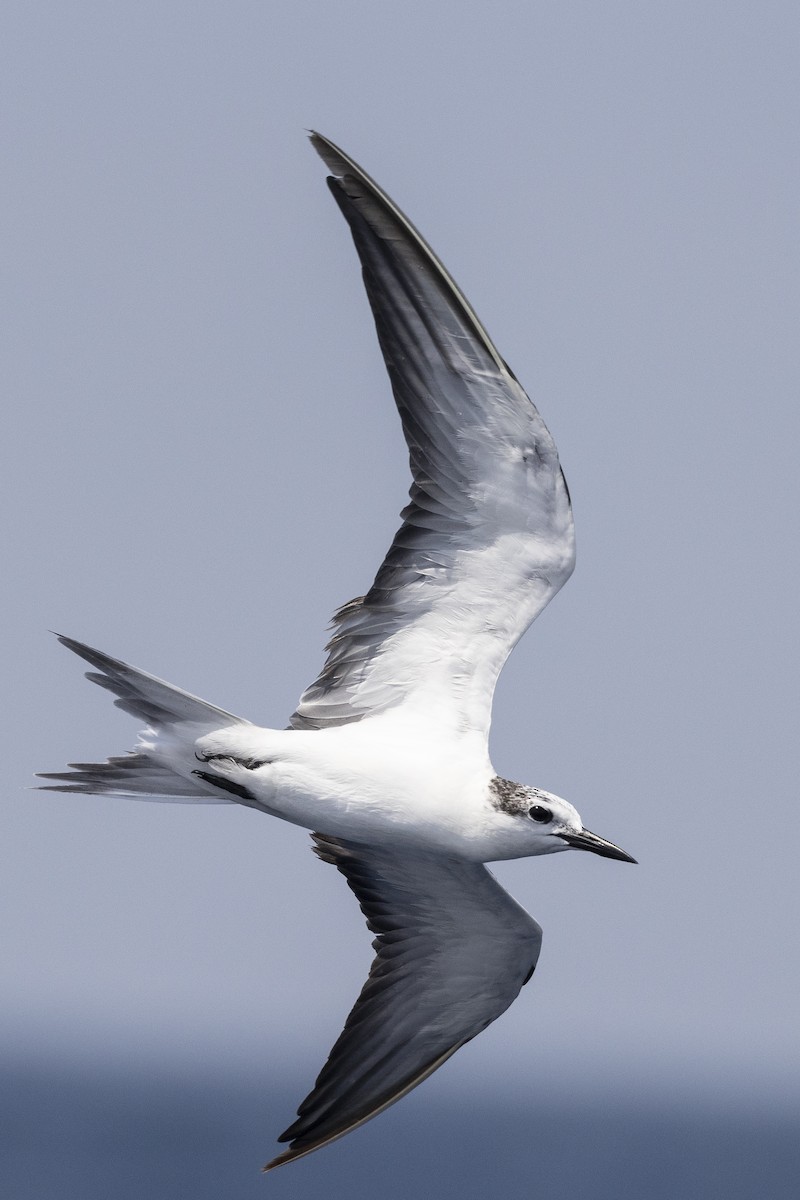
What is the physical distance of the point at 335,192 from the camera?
47.5ft

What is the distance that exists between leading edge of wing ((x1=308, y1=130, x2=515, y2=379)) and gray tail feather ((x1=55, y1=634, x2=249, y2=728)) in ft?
10.6

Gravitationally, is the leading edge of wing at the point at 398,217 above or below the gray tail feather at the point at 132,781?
above

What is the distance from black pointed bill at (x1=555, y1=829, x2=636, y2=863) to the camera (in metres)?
15.5

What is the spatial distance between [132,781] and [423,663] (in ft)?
7.68

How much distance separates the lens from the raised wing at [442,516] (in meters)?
14.8

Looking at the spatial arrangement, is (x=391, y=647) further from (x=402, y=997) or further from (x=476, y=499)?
(x=402, y=997)

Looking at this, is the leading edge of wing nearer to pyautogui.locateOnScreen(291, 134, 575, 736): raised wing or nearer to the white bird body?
pyautogui.locateOnScreen(291, 134, 575, 736): raised wing

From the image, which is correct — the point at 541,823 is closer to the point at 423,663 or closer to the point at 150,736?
the point at 423,663

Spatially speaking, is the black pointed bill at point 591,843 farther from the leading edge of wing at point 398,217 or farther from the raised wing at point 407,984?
the leading edge of wing at point 398,217

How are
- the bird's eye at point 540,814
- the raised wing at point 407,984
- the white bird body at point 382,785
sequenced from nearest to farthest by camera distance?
1. the bird's eye at point 540,814
2. the white bird body at point 382,785
3. the raised wing at point 407,984

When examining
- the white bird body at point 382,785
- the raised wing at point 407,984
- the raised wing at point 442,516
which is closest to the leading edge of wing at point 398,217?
the raised wing at point 442,516

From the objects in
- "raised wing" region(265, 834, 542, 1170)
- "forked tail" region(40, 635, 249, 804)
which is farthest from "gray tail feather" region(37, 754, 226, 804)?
"raised wing" region(265, 834, 542, 1170)

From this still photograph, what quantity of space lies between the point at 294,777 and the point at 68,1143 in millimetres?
115397

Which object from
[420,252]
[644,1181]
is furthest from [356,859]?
[644,1181]
